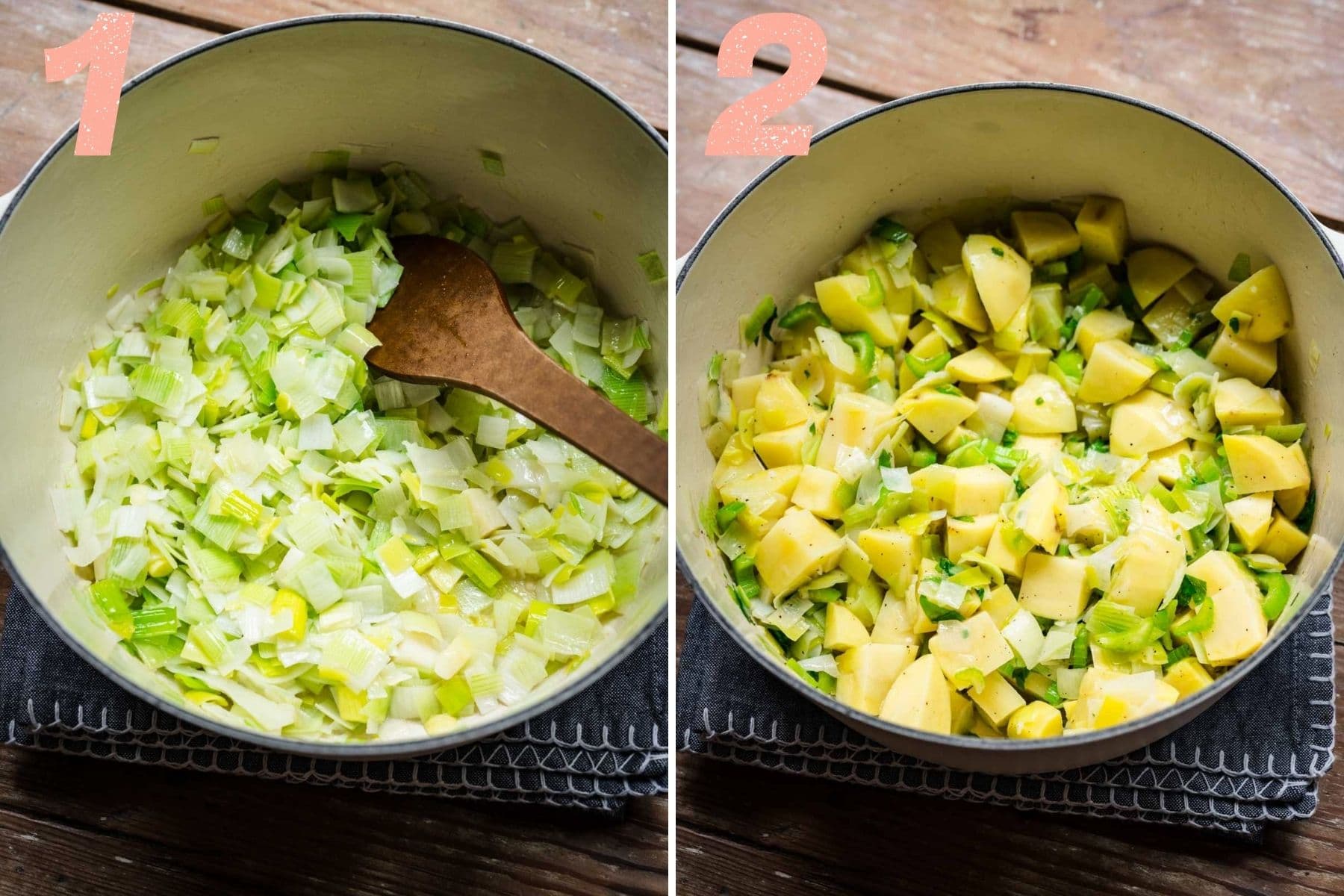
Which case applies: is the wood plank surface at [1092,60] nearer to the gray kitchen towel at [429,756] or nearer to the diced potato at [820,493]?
the diced potato at [820,493]

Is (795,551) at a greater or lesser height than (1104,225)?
lesser

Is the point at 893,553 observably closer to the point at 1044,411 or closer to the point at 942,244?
the point at 1044,411

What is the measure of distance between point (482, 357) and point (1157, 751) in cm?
64

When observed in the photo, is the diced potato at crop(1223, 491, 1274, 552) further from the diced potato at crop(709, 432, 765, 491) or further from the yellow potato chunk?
the diced potato at crop(709, 432, 765, 491)

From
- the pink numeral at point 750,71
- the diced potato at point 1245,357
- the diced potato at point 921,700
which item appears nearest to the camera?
the diced potato at point 921,700

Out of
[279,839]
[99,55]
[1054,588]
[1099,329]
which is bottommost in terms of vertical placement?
[279,839]

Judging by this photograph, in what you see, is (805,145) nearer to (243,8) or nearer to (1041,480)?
(1041,480)

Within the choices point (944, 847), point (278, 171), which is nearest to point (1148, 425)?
point (944, 847)

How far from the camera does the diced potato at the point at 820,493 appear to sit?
37.2 inches

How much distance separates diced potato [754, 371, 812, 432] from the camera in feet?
3.21

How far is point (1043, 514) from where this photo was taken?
925 mm

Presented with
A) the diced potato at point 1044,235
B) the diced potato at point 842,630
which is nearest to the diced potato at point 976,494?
the diced potato at point 842,630

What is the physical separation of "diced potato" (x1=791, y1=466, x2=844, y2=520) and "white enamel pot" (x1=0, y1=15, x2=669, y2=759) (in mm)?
124

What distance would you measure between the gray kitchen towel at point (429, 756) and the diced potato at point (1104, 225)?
1.62 feet
